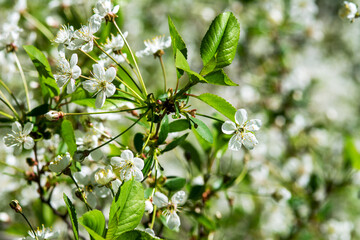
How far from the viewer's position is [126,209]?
2.41 feet

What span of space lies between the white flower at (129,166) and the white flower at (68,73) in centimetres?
20

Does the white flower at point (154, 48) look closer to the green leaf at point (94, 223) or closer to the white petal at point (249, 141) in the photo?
the white petal at point (249, 141)

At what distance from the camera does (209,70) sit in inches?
30.5

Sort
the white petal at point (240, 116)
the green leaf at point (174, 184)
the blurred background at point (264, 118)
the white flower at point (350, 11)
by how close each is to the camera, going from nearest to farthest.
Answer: the white petal at point (240, 116), the green leaf at point (174, 184), the white flower at point (350, 11), the blurred background at point (264, 118)

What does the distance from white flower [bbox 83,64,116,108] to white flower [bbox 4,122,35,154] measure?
0.22 metres

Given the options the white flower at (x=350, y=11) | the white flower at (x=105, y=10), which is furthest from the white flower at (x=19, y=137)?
the white flower at (x=350, y=11)

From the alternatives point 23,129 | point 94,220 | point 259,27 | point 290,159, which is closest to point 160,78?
point 259,27

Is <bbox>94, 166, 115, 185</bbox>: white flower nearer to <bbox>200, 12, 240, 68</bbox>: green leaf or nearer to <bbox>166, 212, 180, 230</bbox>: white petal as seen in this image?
<bbox>166, 212, 180, 230</bbox>: white petal

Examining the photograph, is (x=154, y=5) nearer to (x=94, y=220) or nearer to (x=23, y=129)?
(x=23, y=129)

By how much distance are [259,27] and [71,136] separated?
176cm

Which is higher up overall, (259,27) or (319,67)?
(259,27)

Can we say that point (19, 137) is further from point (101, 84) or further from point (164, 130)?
point (164, 130)

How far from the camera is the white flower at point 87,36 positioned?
79 cm

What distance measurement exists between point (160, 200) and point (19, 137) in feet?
1.31
